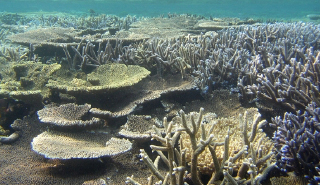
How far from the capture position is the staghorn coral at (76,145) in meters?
2.13

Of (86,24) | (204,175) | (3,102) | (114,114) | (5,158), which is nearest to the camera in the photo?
(204,175)

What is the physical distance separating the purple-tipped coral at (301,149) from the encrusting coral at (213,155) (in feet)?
0.39

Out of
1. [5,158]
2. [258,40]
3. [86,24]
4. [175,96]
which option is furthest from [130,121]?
[86,24]

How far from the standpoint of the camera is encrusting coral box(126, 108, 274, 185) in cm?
164

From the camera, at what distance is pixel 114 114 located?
9.06 ft

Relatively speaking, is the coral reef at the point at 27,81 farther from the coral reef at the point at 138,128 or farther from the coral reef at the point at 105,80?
the coral reef at the point at 138,128

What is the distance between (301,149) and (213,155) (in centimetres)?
90

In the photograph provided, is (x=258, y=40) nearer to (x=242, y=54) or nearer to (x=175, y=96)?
(x=242, y=54)

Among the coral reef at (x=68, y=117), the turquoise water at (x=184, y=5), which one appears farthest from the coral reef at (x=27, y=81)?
the turquoise water at (x=184, y=5)

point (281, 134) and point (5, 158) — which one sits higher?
point (281, 134)

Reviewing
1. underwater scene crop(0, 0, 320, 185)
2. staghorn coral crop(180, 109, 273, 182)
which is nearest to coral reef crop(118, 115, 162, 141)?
underwater scene crop(0, 0, 320, 185)

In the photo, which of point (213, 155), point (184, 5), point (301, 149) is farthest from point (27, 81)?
point (184, 5)

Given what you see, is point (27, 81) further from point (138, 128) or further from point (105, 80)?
point (138, 128)

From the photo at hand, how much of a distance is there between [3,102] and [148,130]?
2.52 meters
